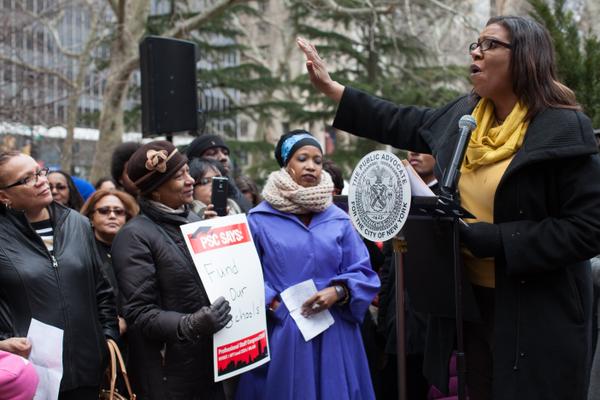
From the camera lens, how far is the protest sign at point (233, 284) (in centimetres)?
400

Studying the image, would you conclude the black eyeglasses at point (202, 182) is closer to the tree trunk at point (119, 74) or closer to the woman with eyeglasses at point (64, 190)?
the woman with eyeglasses at point (64, 190)

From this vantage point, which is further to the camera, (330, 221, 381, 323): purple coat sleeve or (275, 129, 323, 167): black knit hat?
(275, 129, 323, 167): black knit hat

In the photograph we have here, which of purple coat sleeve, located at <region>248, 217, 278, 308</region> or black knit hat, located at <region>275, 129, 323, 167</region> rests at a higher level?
black knit hat, located at <region>275, 129, 323, 167</region>

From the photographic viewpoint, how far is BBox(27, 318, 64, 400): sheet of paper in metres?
3.75

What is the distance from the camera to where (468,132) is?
2.92 m

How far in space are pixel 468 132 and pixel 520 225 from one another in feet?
1.34

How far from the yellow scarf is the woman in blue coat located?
1642 millimetres

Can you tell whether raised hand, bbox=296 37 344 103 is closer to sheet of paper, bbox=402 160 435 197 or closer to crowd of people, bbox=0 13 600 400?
crowd of people, bbox=0 13 600 400

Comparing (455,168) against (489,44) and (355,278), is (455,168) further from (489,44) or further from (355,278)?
(355,278)

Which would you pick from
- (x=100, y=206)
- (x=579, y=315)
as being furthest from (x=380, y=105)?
(x=100, y=206)

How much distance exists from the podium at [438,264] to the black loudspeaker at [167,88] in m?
4.62

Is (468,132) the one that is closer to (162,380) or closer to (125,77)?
(162,380)

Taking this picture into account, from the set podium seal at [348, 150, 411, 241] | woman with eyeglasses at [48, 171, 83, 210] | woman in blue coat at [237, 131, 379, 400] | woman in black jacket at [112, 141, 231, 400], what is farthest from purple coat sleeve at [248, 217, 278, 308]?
woman with eyeglasses at [48, 171, 83, 210]

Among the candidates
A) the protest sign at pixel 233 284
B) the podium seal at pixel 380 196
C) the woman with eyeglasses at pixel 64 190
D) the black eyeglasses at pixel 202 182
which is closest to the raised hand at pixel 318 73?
the podium seal at pixel 380 196
